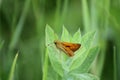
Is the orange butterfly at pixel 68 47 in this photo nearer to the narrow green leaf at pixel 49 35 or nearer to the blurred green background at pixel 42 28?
the narrow green leaf at pixel 49 35

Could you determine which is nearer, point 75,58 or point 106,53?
point 75,58

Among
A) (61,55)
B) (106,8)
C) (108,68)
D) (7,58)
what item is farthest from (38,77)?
(61,55)

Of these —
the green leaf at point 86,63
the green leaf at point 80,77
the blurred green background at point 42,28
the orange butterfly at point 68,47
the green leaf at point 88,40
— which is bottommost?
the green leaf at point 80,77

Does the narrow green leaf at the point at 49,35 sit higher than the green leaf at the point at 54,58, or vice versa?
the narrow green leaf at the point at 49,35

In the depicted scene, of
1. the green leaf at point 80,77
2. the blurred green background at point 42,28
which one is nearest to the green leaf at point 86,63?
the green leaf at point 80,77

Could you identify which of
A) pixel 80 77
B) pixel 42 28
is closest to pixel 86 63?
pixel 80 77

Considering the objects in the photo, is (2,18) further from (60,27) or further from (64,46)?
(64,46)

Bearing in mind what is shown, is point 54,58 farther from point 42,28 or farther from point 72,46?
point 42,28
